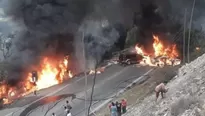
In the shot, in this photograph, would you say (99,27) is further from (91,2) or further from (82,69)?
(82,69)

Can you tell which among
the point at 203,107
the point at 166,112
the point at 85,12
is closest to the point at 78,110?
the point at 166,112

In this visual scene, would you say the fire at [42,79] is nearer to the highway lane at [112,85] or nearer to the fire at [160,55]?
the highway lane at [112,85]

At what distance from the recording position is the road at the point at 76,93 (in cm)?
3155

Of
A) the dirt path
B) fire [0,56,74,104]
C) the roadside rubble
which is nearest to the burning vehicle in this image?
fire [0,56,74,104]

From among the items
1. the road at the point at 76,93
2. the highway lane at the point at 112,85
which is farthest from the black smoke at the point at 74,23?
the highway lane at the point at 112,85

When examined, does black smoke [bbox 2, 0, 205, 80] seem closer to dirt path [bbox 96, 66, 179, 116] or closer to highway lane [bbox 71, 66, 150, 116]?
highway lane [bbox 71, 66, 150, 116]

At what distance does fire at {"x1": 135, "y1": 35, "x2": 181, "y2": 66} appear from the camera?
43.0 m

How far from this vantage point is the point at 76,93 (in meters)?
34.7

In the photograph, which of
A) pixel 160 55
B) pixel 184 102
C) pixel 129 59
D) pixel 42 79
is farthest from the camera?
pixel 160 55

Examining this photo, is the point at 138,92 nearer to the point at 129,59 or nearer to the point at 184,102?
the point at 129,59

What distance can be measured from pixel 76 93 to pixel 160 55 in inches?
590

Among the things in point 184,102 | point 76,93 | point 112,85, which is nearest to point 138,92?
point 112,85

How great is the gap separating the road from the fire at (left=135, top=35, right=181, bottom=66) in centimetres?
244

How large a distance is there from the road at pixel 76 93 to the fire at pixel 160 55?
2439mm
